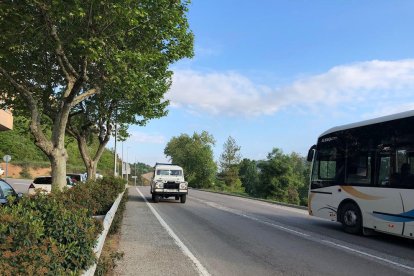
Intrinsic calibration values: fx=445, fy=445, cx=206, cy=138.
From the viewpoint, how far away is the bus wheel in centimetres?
1377

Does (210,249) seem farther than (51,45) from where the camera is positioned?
No

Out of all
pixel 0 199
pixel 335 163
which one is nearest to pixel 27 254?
pixel 0 199

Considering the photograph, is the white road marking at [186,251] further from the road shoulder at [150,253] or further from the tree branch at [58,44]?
the tree branch at [58,44]

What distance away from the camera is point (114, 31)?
13352 millimetres

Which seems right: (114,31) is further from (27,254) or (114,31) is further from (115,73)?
(27,254)

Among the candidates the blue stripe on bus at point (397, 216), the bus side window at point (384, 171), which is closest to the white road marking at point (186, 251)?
the blue stripe on bus at point (397, 216)

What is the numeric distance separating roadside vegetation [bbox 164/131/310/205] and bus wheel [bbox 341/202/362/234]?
28.9m

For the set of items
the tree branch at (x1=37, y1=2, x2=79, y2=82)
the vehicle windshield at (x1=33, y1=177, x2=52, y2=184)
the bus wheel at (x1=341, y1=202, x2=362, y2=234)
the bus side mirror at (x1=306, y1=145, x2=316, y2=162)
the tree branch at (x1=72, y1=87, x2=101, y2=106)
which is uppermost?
the tree branch at (x1=37, y1=2, x2=79, y2=82)

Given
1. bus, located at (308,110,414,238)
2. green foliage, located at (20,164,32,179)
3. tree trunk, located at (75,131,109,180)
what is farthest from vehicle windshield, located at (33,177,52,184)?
green foliage, located at (20,164,32,179)

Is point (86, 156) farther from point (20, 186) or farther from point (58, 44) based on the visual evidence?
point (20, 186)

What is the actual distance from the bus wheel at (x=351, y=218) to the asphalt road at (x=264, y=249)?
361mm

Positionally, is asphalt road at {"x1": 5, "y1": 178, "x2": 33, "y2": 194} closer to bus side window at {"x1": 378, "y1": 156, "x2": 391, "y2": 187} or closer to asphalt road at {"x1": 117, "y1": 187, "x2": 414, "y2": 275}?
asphalt road at {"x1": 117, "y1": 187, "x2": 414, "y2": 275}

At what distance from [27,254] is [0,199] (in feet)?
27.3

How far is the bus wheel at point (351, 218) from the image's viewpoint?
13.8 m
